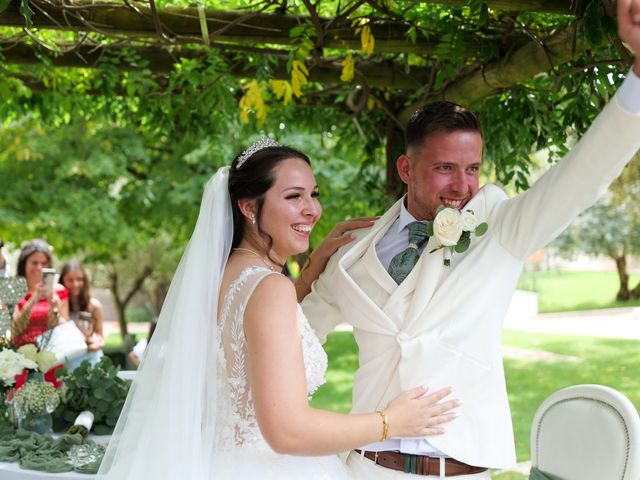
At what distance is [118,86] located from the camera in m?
6.50

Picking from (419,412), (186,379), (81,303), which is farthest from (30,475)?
(81,303)

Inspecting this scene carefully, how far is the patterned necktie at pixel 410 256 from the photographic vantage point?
2.87m

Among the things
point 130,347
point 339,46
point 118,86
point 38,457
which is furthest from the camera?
point 130,347

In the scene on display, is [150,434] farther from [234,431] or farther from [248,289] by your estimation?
[248,289]

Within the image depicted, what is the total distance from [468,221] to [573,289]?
25.0 meters

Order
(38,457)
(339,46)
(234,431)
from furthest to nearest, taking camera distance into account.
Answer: (339,46) < (38,457) < (234,431)

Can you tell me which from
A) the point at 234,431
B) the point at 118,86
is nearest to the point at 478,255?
the point at 234,431

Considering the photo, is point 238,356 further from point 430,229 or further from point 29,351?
point 29,351

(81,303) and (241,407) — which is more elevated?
(81,303)

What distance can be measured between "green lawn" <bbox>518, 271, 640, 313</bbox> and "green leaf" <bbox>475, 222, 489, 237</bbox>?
20316mm

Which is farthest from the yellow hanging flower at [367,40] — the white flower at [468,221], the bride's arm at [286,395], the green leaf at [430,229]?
the bride's arm at [286,395]

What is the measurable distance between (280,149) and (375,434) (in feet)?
3.17

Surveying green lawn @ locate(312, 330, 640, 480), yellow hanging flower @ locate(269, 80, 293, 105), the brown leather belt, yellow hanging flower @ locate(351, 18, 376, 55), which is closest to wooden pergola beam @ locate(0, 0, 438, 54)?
yellow hanging flower @ locate(351, 18, 376, 55)

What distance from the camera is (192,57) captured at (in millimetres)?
5672
